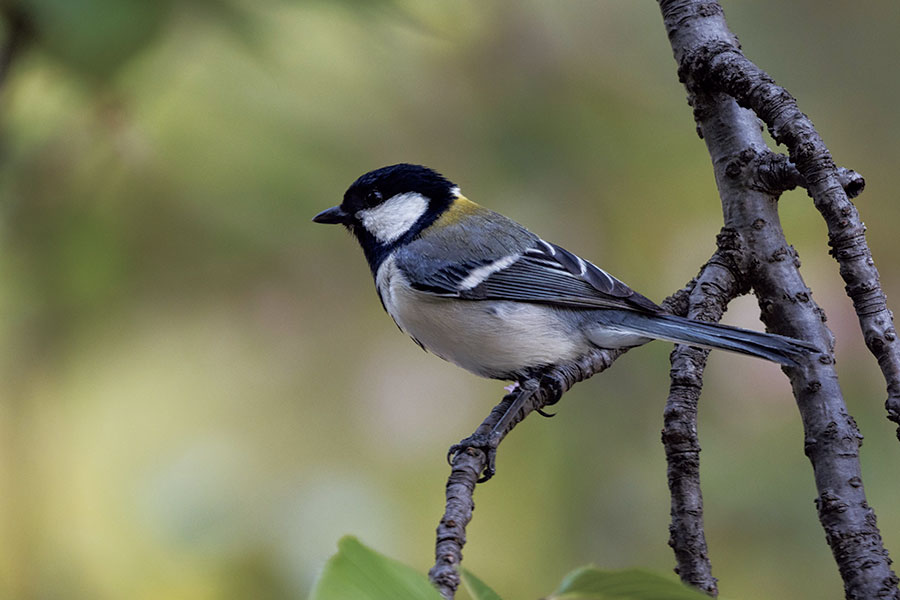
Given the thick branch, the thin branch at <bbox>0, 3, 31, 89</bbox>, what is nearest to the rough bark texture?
the thick branch

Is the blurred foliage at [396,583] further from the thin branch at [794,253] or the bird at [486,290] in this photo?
the bird at [486,290]

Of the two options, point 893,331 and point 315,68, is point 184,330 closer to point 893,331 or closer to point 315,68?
point 315,68

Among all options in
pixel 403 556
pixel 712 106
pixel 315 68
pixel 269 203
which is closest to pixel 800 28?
pixel 712 106

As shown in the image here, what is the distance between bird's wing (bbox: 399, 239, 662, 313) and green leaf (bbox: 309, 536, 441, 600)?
0.60m

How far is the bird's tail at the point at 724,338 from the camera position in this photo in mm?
589

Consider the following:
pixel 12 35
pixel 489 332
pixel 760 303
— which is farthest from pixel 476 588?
pixel 12 35

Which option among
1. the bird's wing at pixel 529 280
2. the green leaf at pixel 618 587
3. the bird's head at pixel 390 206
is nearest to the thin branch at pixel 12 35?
the bird's head at pixel 390 206

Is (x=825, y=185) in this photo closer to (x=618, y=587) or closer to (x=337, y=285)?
(x=618, y=587)

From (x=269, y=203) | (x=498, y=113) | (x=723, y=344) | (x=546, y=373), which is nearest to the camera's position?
(x=723, y=344)

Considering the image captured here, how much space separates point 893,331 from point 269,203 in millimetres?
790

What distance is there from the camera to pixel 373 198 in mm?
1012

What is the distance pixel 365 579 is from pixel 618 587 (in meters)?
0.08

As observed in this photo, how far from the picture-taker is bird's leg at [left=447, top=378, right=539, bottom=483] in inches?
22.8

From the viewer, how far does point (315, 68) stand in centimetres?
110
